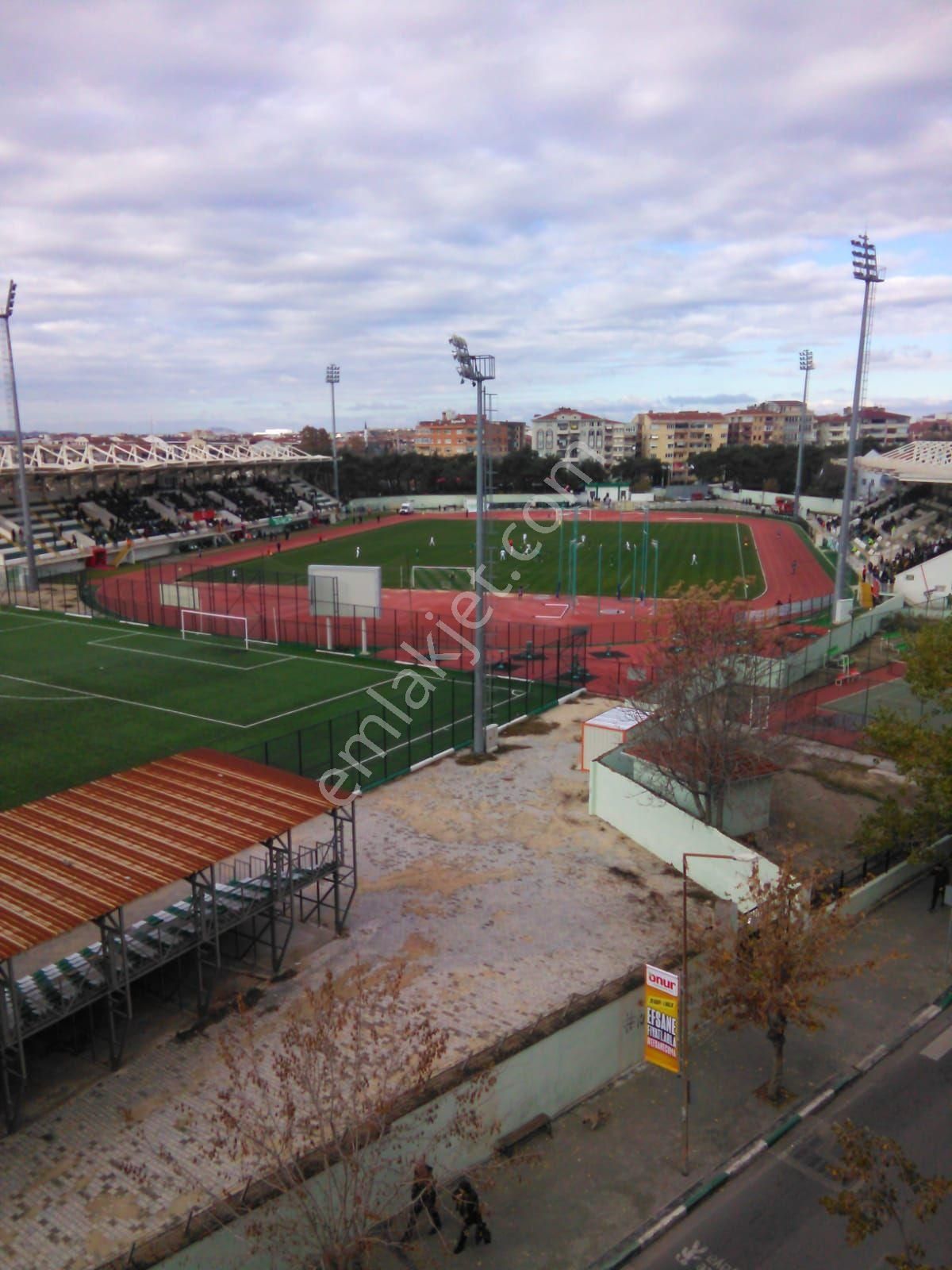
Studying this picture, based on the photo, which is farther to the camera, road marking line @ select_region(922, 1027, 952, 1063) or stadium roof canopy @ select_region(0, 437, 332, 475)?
stadium roof canopy @ select_region(0, 437, 332, 475)

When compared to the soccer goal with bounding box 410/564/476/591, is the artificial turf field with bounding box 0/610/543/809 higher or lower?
higher

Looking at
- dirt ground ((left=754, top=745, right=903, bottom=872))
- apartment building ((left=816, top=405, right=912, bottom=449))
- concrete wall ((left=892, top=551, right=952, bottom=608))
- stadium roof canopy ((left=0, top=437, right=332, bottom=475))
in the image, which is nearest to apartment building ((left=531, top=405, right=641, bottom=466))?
apartment building ((left=816, top=405, right=912, bottom=449))

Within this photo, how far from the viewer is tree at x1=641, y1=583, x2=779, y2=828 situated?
62.6 ft

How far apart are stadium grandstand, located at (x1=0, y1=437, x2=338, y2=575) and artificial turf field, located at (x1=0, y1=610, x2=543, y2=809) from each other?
21.9 m

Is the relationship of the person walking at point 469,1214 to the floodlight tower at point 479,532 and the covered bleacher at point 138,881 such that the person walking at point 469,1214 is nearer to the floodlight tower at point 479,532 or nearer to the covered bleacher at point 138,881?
the covered bleacher at point 138,881

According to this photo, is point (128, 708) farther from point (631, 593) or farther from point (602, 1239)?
point (631, 593)

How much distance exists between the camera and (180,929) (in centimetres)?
1441

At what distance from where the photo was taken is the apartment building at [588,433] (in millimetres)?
167000

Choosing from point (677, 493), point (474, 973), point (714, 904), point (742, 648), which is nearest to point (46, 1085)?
point (474, 973)

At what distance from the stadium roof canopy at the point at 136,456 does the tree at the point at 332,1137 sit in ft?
182

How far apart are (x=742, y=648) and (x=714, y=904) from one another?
5.23m

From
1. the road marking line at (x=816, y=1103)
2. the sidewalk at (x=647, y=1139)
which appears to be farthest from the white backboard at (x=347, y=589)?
the road marking line at (x=816, y=1103)

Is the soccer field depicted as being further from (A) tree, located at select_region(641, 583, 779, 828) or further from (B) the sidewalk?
(B) the sidewalk

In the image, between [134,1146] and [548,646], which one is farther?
[548,646]
